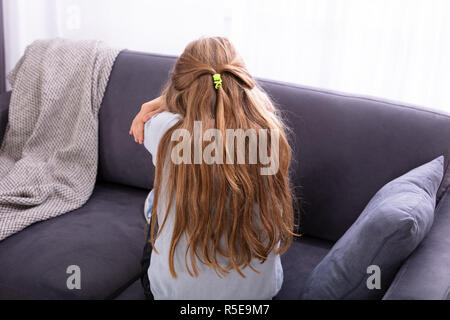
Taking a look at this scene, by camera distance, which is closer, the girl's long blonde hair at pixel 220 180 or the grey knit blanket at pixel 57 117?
the girl's long blonde hair at pixel 220 180

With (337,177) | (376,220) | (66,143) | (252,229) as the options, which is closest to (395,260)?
(376,220)

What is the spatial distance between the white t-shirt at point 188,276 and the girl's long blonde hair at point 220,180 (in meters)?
0.02

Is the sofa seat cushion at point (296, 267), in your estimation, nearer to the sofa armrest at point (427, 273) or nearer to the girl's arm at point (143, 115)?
the sofa armrest at point (427, 273)

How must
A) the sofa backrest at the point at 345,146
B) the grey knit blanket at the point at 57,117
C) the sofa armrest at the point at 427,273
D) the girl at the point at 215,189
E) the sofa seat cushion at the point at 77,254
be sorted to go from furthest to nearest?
the grey knit blanket at the point at 57,117 → the sofa backrest at the point at 345,146 → the sofa seat cushion at the point at 77,254 → the girl at the point at 215,189 → the sofa armrest at the point at 427,273

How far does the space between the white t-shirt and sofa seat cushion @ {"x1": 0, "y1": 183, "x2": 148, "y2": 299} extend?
24 centimetres

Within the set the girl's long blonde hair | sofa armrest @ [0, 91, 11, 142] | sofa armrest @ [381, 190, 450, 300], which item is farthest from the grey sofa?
sofa armrest @ [0, 91, 11, 142]

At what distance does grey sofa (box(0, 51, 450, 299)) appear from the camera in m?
1.42

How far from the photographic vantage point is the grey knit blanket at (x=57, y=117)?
186cm

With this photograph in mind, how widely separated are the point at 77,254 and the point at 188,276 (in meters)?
0.44

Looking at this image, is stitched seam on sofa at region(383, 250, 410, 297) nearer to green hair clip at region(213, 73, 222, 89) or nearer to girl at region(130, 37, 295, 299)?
girl at region(130, 37, 295, 299)

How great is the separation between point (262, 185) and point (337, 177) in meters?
0.50

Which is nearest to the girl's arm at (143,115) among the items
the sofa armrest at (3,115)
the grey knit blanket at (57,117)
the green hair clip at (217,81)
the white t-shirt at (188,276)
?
the white t-shirt at (188,276)
